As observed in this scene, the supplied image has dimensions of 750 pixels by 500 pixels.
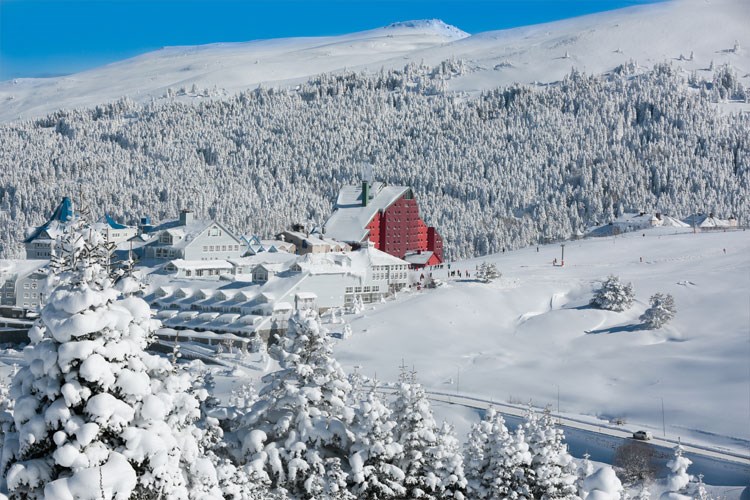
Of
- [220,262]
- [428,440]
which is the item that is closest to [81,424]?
[428,440]

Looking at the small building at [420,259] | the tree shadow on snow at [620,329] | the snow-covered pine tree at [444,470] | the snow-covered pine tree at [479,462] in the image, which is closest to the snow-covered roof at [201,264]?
the small building at [420,259]

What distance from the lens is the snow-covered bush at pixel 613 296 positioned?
3174 inches

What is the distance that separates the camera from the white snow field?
5750 cm

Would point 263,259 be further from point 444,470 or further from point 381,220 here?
point 444,470

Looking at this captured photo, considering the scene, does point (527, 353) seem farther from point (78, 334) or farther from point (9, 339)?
point (78, 334)

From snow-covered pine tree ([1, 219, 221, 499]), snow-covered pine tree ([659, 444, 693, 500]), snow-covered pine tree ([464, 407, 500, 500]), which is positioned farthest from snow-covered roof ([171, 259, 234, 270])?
snow-covered pine tree ([1, 219, 221, 499])

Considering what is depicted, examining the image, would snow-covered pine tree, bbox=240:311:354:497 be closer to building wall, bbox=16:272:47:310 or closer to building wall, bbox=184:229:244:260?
building wall, bbox=184:229:244:260

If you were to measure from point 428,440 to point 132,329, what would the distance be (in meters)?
13.2

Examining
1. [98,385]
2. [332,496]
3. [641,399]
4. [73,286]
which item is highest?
[73,286]

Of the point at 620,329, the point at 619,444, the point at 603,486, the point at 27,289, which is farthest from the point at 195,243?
the point at 603,486

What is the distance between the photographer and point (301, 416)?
973 inches

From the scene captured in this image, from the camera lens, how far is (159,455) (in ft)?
42.4

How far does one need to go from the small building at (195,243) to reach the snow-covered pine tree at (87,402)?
80.1 meters

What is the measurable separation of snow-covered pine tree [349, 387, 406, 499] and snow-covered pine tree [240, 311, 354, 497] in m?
0.65
